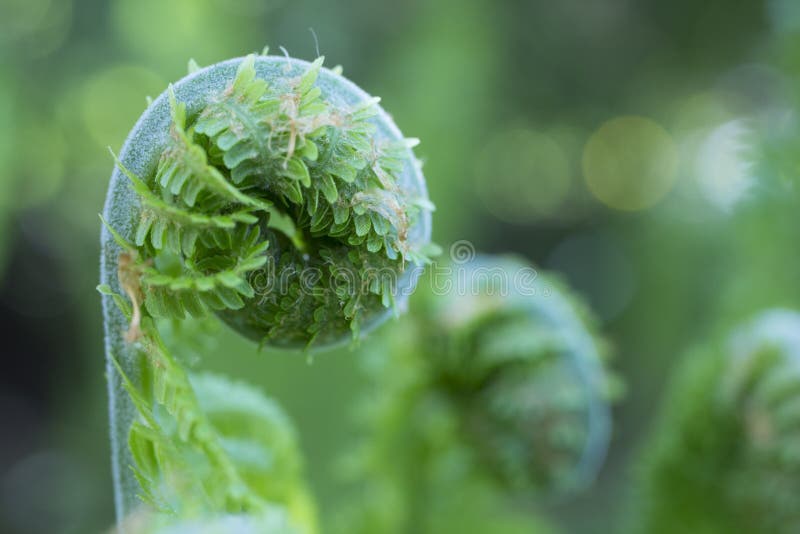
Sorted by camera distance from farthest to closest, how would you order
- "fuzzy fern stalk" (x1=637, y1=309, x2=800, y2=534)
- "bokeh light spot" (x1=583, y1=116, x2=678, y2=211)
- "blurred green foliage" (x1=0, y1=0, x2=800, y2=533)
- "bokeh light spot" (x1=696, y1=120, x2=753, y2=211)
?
"bokeh light spot" (x1=583, y1=116, x2=678, y2=211)
"bokeh light spot" (x1=696, y1=120, x2=753, y2=211)
"blurred green foliage" (x1=0, y1=0, x2=800, y2=533)
"fuzzy fern stalk" (x1=637, y1=309, x2=800, y2=534)

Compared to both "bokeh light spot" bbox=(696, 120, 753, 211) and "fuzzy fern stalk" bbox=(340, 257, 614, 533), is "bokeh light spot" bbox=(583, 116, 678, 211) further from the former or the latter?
"fuzzy fern stalk" bbox=(340, 257, 614, 533)

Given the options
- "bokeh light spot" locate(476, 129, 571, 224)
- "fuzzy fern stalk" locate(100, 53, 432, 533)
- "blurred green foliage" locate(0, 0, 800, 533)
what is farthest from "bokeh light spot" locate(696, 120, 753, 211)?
"fuzzy fern stalk" locate(100, 53, 432, 533)

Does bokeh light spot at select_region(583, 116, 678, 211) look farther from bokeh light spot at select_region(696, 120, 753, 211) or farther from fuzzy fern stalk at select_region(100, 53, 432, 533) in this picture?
fuzzy fern stalk at select_region(100, 53, 432, 533)

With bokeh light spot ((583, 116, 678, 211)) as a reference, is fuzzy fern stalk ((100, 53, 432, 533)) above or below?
below

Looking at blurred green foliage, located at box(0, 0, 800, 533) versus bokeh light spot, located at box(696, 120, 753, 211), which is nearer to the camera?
blurred green foliage, located at box(0, 0, 800, 533)

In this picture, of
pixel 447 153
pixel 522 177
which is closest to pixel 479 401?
pixel 447 153

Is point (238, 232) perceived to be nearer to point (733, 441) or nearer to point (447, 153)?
point (733, 441)

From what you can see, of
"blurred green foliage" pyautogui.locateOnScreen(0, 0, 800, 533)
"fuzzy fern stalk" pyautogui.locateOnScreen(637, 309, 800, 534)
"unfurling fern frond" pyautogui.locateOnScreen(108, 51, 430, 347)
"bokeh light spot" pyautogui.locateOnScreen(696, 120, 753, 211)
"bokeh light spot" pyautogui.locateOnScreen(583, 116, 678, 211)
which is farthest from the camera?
"bokeh light spot" pyautogui.locateOnScreen(583, 116, 678, 211)

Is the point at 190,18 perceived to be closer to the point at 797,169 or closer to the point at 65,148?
the point at 65,148

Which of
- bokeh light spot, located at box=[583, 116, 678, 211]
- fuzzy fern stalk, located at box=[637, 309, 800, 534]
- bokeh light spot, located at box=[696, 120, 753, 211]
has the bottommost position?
fuzzy fern stalk, located at box=[637, 309, 800, 534]
